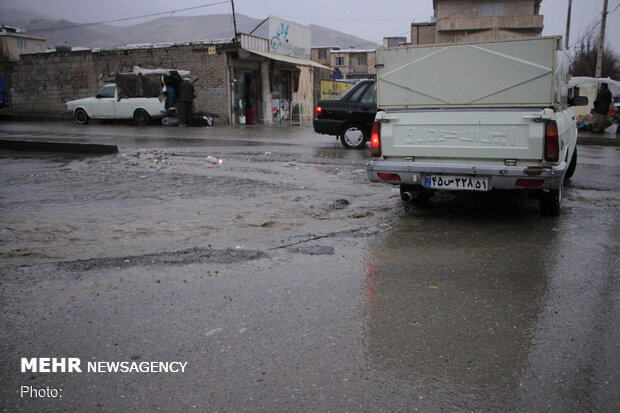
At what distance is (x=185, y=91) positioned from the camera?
22422 mm

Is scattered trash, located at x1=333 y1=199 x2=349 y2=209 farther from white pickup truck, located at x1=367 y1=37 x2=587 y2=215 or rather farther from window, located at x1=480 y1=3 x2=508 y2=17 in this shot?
window, located at x1=480 y1=3 x2=508 y2=17

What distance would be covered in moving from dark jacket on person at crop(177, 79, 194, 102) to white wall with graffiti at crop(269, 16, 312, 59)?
704cm

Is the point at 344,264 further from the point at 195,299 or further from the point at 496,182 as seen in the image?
the point at 496,182

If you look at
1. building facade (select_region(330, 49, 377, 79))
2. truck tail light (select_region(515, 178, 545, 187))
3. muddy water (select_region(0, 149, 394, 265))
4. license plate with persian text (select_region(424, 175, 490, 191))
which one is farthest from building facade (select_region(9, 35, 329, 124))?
building facade (select_region(330, 49, 377, 79))

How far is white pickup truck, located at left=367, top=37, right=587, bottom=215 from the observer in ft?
18.2

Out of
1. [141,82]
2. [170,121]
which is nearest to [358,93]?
[170,121]

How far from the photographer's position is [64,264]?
15.0 feet

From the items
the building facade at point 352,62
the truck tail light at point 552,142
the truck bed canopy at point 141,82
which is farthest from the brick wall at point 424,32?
the truck tail light at point 552,142

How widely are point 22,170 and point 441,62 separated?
8288 millimetres

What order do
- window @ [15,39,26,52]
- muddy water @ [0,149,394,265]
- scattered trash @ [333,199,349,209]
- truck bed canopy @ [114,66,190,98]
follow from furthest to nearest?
window @ [15,39,26,52] < truck bed canopy @ [114,66,190,98] < scattered trash @ [333,199,349,209] < muddy water @ [0,149,394,265]

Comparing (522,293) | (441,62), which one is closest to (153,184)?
(441,62)

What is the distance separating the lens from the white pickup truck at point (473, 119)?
554cm

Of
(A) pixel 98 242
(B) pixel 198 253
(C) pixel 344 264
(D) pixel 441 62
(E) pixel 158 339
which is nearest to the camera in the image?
(E) pixel 158 339

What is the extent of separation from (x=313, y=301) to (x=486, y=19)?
2751 inches
